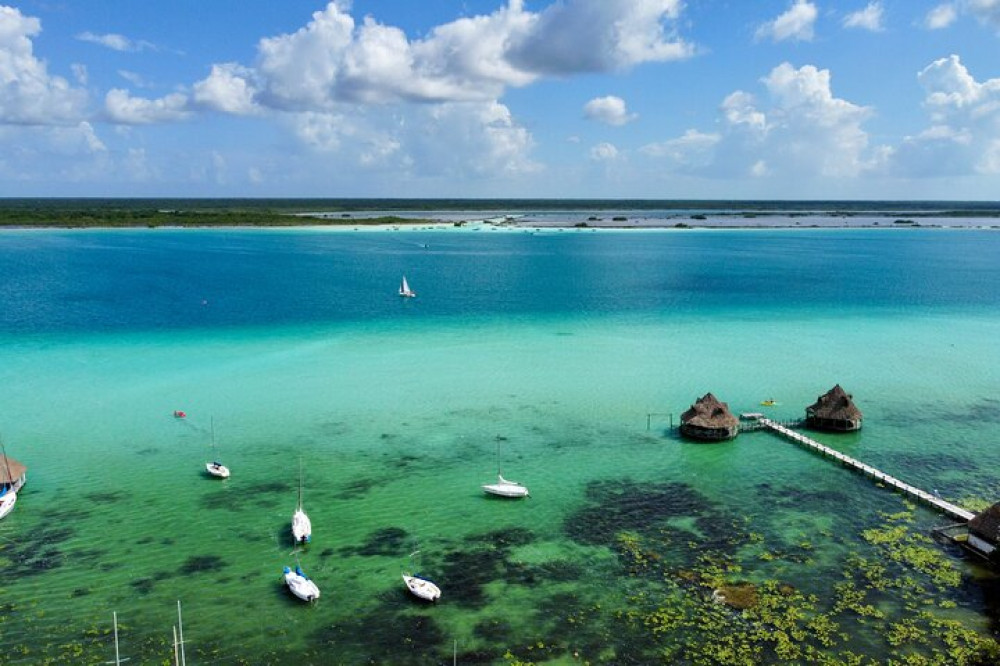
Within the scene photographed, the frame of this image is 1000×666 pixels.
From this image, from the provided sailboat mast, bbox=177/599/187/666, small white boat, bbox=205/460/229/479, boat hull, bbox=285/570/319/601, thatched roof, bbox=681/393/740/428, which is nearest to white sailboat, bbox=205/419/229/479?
small white boat, bbox=205/460/229/479

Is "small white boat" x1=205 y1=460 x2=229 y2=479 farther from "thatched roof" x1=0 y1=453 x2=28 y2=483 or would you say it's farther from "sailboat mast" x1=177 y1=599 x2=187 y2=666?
"sailboat mast" x1=177 y1=599 x2=187 y2=666

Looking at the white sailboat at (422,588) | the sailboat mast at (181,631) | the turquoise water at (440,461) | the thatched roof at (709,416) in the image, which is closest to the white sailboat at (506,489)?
the turquoise water at (440,461)

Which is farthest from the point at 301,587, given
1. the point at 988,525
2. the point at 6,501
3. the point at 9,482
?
the point at 988,525

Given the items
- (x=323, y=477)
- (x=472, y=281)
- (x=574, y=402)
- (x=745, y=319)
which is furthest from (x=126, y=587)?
(x=472, y=281)

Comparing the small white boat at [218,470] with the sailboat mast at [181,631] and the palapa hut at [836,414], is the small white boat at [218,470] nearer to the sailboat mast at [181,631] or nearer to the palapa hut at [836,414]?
the sailboat mast at [181,631]

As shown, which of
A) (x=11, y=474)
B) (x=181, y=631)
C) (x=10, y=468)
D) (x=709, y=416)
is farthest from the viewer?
(x=709, y=416)

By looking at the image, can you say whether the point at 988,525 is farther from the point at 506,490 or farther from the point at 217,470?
the point at 217,470

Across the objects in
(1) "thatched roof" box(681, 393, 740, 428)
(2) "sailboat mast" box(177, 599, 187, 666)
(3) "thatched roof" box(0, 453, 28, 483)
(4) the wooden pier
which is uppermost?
(1) "thatched roof" box(681, 393, 740, 428)
